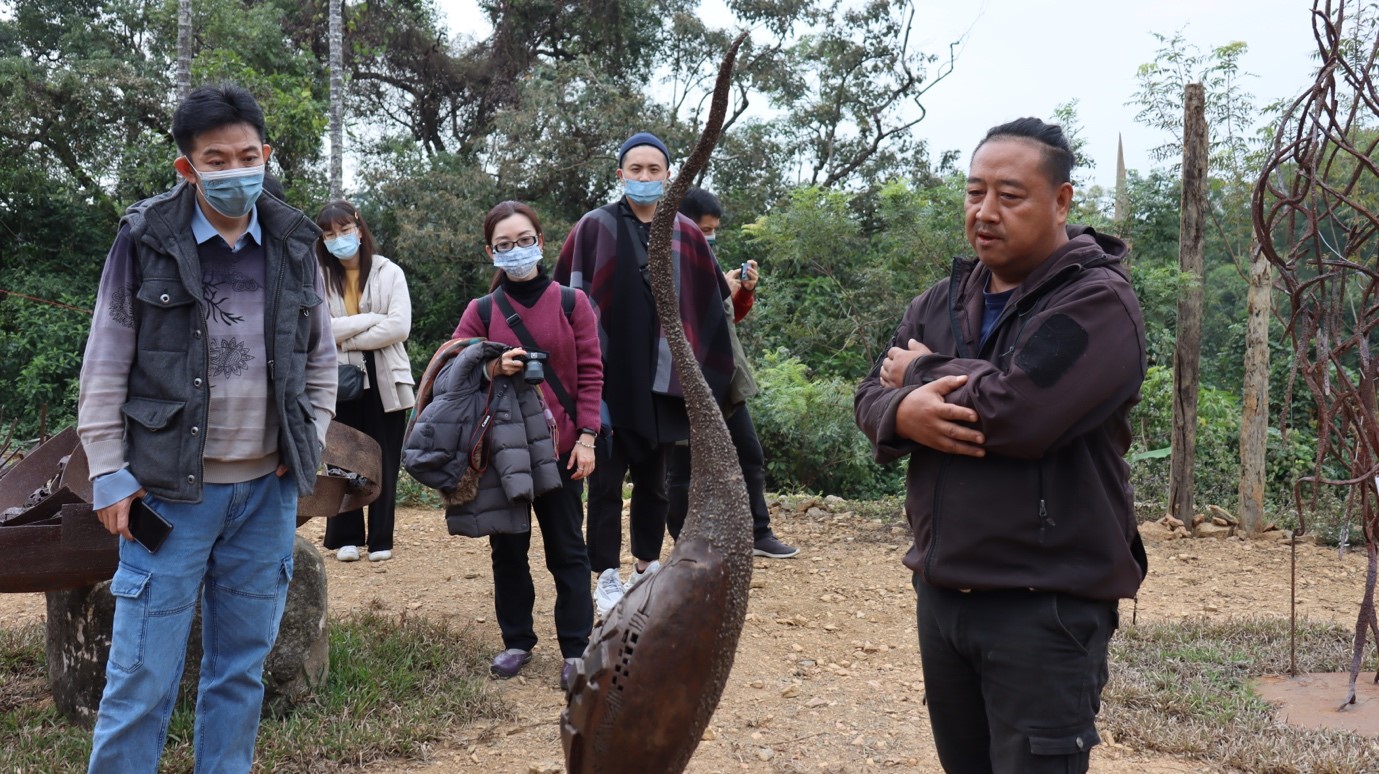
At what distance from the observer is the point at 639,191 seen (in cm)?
422

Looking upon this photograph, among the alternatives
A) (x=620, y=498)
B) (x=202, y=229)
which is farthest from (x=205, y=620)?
(x=620, y=498)

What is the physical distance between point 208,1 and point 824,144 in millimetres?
8621

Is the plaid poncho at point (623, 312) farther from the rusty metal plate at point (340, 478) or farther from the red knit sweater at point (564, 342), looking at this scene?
the rusty metal plate at point (340, 478)

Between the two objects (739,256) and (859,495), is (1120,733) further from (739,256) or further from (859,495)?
(739,256)

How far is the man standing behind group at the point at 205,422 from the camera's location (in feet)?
7.97

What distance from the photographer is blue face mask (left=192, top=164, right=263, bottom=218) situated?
2518 mm

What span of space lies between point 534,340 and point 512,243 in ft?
1.30

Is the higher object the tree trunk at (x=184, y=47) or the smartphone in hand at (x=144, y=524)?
the tree trunk at (x=184, y=47)

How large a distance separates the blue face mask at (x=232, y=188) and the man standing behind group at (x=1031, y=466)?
176 cm

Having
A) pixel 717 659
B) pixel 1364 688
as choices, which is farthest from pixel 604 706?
pixel 1364 688

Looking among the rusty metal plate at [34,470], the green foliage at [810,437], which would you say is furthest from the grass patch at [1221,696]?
the rusty metal plate at [34,470]

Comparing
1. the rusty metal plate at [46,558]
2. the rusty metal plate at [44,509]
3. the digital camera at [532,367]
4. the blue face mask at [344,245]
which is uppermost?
the blue face mask at [344,245]

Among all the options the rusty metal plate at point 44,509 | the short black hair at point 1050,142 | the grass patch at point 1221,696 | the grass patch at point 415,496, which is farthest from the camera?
the grass patch at point 415,496

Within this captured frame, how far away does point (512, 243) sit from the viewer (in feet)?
12.6
